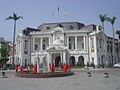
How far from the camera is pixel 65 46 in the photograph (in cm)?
7488

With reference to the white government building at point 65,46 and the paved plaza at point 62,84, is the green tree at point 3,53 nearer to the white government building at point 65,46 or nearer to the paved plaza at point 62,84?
the white government building at point 65,46

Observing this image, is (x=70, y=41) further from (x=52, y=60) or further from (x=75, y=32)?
(x=52, y=60)

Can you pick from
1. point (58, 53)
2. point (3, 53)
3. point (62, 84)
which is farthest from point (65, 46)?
point (62, 84)

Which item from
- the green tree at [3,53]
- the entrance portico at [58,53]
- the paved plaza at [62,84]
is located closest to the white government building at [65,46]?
the entrance portico at [58,53]

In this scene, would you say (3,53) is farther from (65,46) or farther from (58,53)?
(65,46)

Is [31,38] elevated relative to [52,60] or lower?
elevated

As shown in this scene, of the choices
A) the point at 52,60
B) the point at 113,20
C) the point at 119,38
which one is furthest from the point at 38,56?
the point at 119,38

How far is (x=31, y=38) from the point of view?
80312mm

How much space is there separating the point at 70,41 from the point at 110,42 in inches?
656

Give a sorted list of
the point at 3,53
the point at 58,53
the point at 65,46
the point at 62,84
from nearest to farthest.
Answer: the point at 62,84 → the point at 58,53 → the point at 65,46 → the point at 3,53

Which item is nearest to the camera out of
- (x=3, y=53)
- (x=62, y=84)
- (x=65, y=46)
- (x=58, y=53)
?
(x=62, y=84)

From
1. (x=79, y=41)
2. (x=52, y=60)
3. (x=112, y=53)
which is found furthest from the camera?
(x=112, y=53)

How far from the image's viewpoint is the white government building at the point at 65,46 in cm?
7338

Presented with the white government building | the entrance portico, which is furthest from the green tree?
the entrance portico
